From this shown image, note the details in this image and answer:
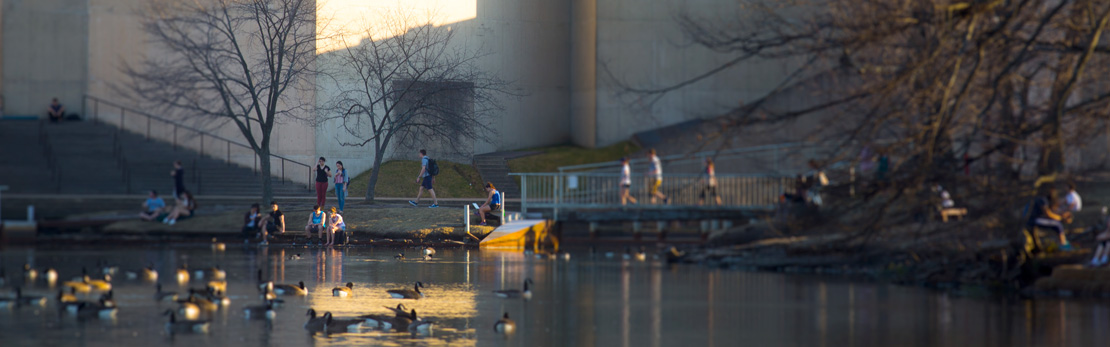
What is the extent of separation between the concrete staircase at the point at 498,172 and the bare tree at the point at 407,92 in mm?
576

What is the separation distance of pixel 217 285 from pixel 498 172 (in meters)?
13.2

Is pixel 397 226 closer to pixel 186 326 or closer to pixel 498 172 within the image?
pixel 498 172

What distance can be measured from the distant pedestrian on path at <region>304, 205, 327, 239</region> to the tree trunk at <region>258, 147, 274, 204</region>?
82 cm

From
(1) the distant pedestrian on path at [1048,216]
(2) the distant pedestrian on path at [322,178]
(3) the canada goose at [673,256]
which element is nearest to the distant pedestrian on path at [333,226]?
(2) the distant pedestrian on path at [322,178]

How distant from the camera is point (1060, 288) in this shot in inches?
611

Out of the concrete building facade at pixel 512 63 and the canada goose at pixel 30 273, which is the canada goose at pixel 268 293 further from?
the concrete building facade at pixel 512 63

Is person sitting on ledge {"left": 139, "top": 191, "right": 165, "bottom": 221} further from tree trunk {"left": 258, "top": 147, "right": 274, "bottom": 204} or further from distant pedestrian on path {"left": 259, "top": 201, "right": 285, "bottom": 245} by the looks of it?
tree trunk {"left": 258, "top": 147, "right": 274, "bottom": 204}

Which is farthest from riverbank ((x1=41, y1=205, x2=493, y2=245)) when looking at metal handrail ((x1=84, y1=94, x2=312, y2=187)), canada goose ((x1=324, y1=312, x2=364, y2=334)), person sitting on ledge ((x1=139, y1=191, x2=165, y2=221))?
canada goose ((x1=324, y1=312, x2=364, y2=334))

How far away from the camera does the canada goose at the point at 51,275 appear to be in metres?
12.7

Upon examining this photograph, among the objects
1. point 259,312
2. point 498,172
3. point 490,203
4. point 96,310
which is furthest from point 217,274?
point 498,172

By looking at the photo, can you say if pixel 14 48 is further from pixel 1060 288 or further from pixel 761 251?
pixel 1060 288

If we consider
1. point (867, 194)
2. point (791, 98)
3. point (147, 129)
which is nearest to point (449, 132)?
point (147, 129)

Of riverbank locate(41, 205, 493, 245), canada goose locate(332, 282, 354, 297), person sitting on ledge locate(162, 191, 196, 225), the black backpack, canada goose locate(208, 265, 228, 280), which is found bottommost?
canada goose locate(332, 282, 354, 297)

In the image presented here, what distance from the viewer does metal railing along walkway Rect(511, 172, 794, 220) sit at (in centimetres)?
2653
